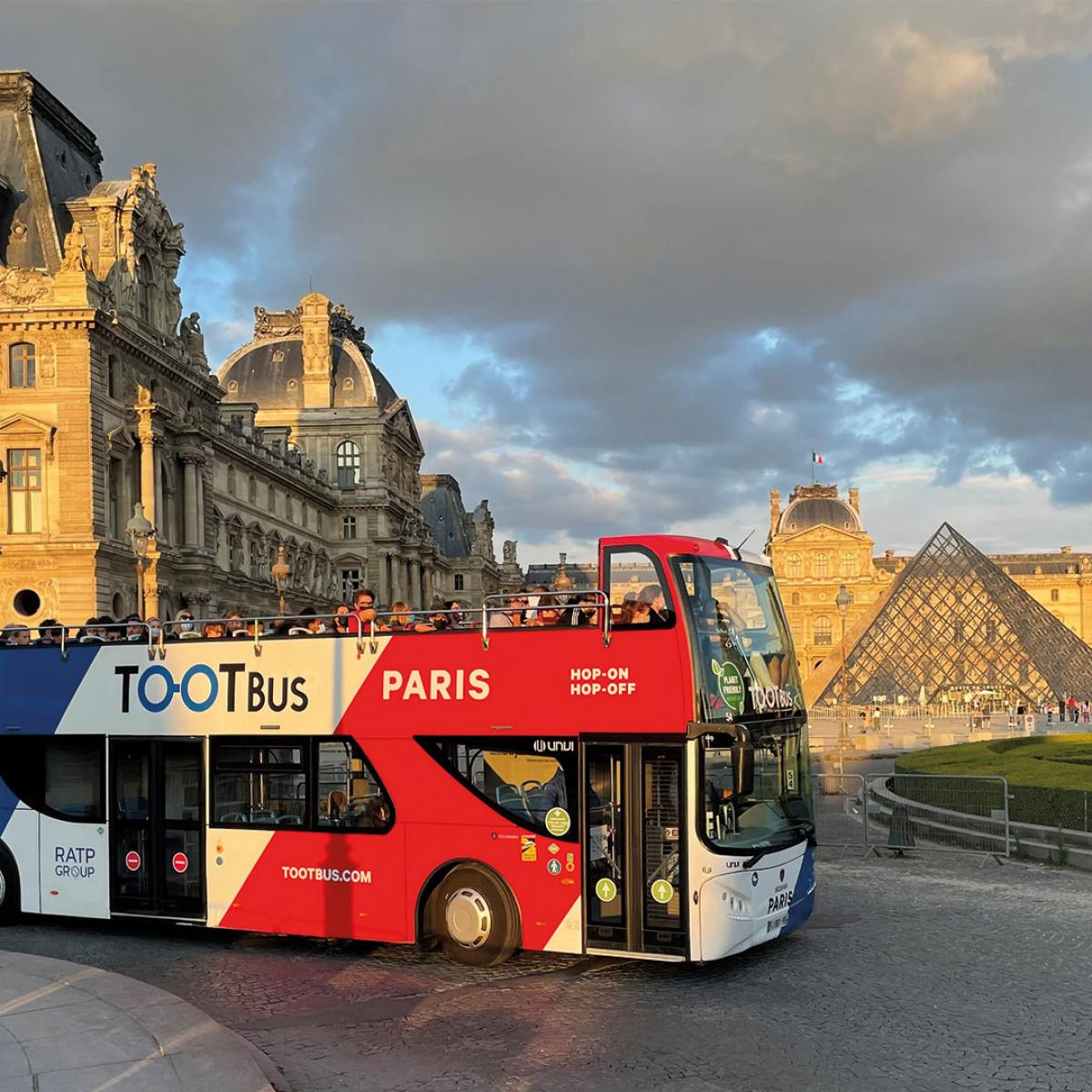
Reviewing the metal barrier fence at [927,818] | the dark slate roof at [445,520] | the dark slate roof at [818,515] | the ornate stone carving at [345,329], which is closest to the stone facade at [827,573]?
the dark slate roof at [818,515]

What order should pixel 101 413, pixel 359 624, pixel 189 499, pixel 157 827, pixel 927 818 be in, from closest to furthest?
1. pixel 359 624
2. pixel 157 827
3. pixel 927 818
4. pixel 101 413
5. pixel 189 499

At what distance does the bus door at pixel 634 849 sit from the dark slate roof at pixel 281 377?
3008 inches

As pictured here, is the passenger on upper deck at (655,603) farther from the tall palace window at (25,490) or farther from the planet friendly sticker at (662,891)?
the tall palace window at (25,490)

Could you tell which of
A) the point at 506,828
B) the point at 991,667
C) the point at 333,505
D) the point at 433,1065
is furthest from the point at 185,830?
the point at 333,505

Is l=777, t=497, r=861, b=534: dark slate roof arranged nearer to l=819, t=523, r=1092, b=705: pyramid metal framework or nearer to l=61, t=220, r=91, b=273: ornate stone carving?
l=819, t=523, r=1092, b=705: pyramid metal framework

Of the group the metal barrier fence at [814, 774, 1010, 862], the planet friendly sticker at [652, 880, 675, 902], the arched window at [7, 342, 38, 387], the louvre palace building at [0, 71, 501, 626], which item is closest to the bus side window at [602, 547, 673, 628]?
the planet friendly sticker at [652, 880, 675, 902]

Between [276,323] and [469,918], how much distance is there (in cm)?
8301

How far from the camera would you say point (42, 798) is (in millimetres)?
12938

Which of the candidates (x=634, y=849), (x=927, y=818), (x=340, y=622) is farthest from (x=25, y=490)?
(x=634, y=849)

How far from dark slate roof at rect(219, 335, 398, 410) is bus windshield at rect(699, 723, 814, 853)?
249ft

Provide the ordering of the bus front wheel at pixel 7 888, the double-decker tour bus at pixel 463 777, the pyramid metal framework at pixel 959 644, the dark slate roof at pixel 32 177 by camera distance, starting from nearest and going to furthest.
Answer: the double-decker tour bus at pixel 463 777, the bus front wheel at pixel 7 888, the dark slate roof at pixel 32 177, the pyramid metal framework at pixel 959 644

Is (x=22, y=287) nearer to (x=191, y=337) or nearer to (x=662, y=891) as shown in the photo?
(x=191, y=337)

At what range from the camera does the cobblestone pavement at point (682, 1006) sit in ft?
25.2

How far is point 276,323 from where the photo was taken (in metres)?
89.4
